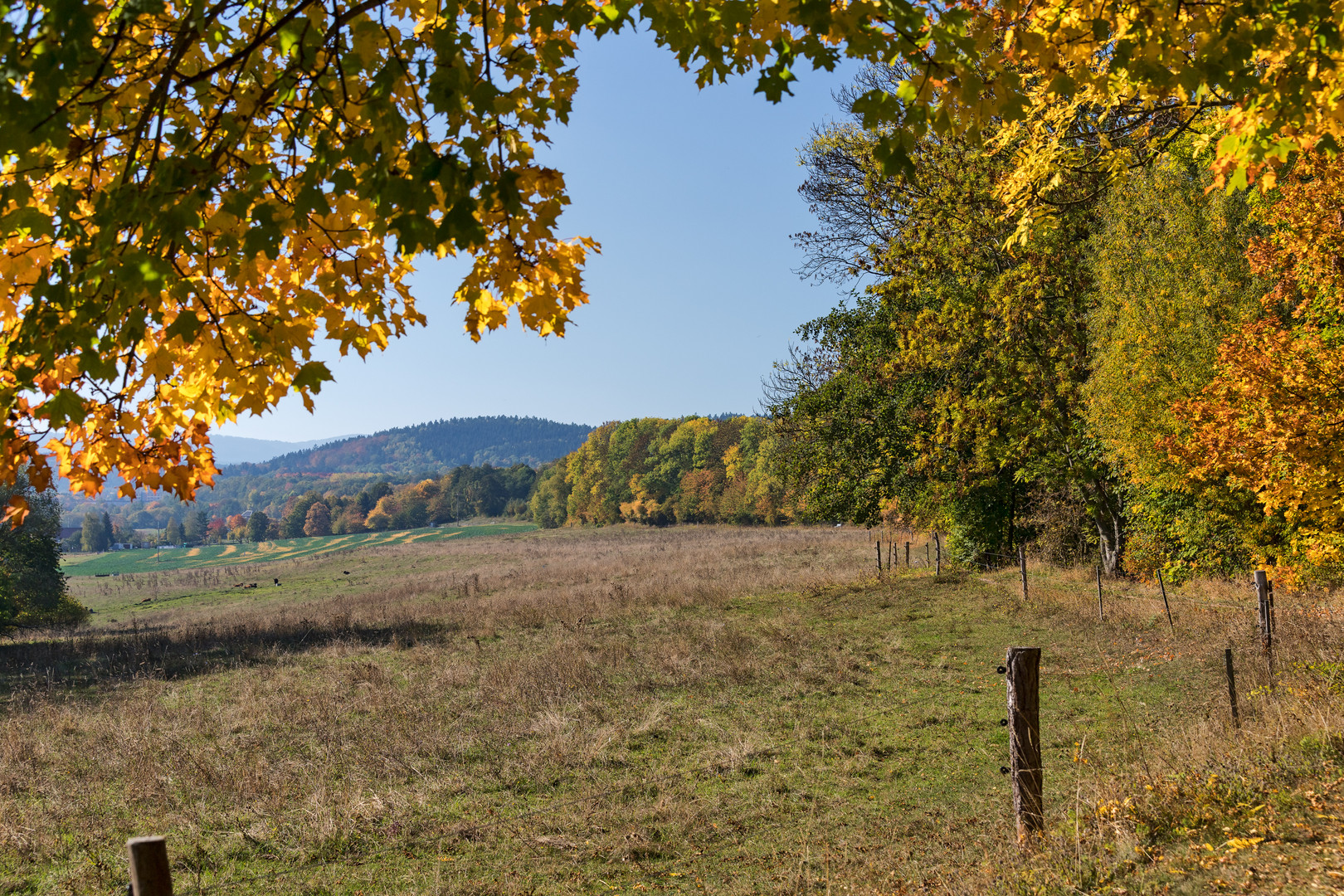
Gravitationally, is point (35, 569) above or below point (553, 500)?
Answer: above

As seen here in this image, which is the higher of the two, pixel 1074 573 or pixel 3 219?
pixel 3 219

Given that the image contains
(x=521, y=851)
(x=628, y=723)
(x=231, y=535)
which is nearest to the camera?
(x=521, y=851)

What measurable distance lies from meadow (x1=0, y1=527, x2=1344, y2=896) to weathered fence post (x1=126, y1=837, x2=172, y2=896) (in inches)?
122

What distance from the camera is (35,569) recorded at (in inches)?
1104

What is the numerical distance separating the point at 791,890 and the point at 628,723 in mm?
4945

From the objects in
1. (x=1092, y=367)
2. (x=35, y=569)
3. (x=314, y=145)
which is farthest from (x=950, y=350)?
(x=35, y=569)

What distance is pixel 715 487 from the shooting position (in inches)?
3248

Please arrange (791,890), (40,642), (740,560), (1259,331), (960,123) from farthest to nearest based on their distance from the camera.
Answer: (740,560) → (40,642) → (1259,331) → (791,890) → (960,123)

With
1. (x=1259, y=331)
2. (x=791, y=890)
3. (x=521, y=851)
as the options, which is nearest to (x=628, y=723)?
(x=521, y=851)

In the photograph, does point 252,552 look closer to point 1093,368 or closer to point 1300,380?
point 1093,368

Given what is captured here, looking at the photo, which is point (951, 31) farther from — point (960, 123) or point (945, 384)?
point (945, 384)

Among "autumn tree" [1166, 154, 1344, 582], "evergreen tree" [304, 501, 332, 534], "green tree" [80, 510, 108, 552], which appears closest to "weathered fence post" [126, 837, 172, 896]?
"autumn tree" [1166, 154, 1344, 582]

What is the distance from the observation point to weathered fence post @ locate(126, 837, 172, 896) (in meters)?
2.96

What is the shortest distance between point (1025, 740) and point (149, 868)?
5.51 meters
